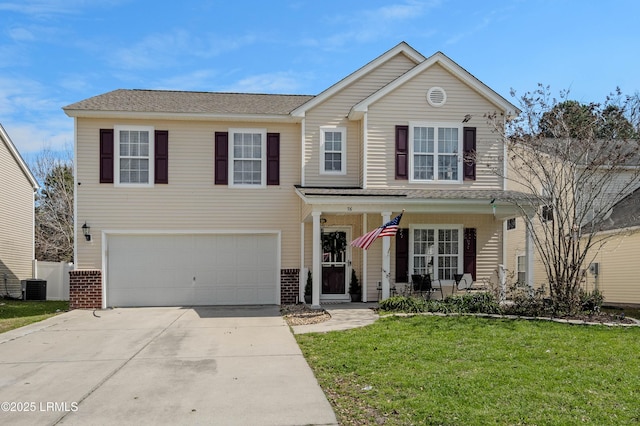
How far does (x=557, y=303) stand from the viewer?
11781 mm

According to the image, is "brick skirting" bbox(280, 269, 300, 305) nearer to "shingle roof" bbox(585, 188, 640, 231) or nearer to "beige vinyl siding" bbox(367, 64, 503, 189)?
"beige vinyl siding" bbox(367, 64, 503, 189)

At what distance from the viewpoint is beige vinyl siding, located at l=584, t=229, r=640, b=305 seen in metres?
17.4

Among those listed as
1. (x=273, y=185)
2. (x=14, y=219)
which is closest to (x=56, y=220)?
(x=14, y=219)

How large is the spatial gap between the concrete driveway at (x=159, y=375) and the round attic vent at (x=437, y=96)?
24.6 ft

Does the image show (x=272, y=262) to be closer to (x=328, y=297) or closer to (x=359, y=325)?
(x=328, y=297)

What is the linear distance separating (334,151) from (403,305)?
5206 mm

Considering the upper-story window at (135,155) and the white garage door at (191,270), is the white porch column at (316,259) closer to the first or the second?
the white garage door at (191,270)

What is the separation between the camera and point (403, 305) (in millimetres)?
12430

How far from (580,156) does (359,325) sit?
247 inches

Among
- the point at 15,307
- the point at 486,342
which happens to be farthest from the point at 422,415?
→ the point at 15,307

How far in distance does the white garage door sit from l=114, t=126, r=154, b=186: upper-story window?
5.35 ft

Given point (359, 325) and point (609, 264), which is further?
point (609, 264)

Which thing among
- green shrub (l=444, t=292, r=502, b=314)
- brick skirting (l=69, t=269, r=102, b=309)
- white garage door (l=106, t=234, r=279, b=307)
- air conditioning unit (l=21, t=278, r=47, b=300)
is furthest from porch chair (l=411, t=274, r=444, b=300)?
air conditioning unit (l=21, t=278, r=47, b=300)

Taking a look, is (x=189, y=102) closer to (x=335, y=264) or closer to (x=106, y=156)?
(x=106, y=156)
